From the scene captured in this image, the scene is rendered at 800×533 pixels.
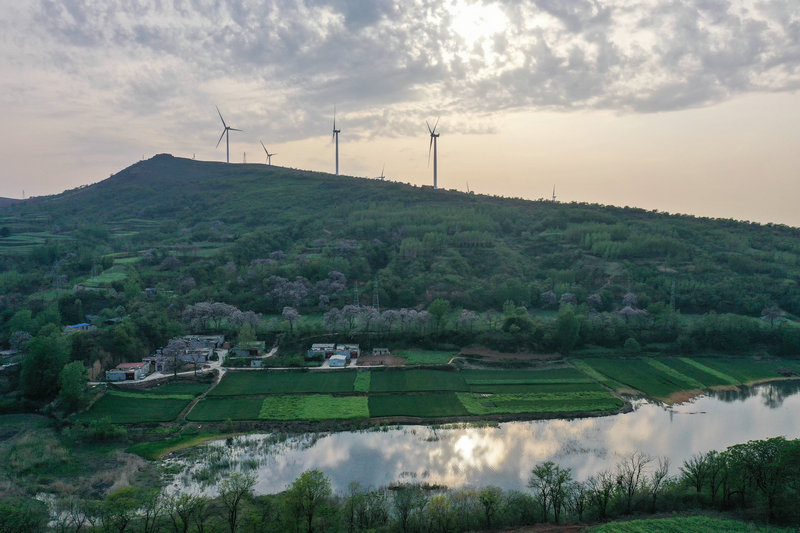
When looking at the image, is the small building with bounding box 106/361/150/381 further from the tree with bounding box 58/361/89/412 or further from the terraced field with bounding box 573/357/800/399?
the terraced field with bounding box 573/357/800/399

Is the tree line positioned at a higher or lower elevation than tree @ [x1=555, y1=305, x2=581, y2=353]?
lower

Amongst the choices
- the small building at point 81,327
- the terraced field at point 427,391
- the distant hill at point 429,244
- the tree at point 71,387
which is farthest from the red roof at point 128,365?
the distant hill at point 429,244

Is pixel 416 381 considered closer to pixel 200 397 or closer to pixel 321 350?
pixel 321 350

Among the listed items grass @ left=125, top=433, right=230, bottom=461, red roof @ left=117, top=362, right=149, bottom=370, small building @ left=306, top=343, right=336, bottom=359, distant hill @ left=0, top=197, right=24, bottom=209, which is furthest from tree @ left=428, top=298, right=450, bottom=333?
distant hill @ left=0, top=197, right=24, bottom=209

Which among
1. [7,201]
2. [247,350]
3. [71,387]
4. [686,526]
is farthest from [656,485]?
[7,201]

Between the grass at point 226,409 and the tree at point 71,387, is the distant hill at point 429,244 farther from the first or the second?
the tree at point 71,387

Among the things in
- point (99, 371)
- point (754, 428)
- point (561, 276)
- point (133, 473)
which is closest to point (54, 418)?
point (99, 371)
